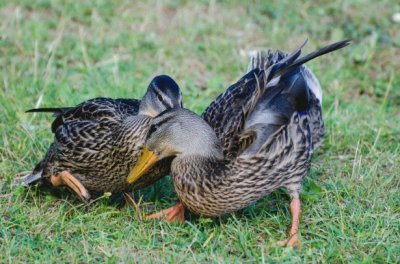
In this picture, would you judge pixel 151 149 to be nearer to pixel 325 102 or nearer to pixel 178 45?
pixel 325 102

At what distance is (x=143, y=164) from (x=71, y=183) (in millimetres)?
655

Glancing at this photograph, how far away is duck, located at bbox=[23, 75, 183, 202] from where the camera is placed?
471 cm

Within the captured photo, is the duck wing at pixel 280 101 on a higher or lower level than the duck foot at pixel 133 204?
higher

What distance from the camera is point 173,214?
15.6 ft

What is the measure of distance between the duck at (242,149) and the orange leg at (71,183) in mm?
441

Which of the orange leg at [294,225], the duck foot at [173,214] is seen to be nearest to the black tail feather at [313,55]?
the orange leg at [294,225]

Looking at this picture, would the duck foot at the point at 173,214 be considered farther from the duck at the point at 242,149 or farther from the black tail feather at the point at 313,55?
the black tail feather at the point at 313,55

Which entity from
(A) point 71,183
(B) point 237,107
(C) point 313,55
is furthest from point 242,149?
(A) point 71,183

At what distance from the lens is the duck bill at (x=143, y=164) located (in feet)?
14.8

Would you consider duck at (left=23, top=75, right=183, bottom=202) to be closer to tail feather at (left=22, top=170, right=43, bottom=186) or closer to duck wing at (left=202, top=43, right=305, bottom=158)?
tail feather at (left=22, top=170, right=43, bottom=186)

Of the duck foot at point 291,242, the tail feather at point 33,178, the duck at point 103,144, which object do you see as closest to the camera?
the duck foot at point 291,242

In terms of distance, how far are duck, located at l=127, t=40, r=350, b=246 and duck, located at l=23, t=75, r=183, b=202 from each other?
194 mm

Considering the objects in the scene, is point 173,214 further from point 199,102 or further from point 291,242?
point 199,102

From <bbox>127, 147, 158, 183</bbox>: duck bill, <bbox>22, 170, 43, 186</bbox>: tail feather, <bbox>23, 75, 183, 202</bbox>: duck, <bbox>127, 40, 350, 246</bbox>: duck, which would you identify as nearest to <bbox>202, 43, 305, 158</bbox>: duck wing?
<bbox>127, 40, 350, 246</bbox>: duck
